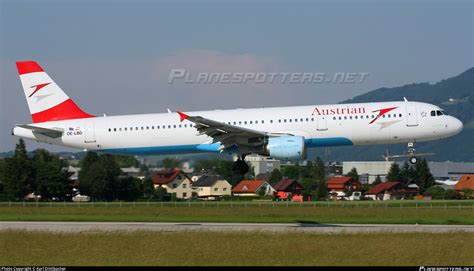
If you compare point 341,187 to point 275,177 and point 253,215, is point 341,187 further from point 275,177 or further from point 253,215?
point 253,215

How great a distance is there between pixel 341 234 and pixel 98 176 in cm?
3672

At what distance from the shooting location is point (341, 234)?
30.8m

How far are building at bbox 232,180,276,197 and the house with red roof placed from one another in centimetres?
759

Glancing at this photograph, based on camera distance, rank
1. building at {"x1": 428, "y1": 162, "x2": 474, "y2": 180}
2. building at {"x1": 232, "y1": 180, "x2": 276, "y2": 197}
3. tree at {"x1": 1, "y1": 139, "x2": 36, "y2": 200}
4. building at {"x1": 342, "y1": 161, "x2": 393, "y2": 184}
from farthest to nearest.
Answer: building at {"x1": 428, "y1": 162, "x2": 474, "y2": 180} < building at {"x1": 342, "y1": 161, "x2": 393, "y2": 184} < building at {"x1": 232, "y1": 180, "x2": 276, "y2": 197} < tree at {"x1": 1, "y1": 139, "x2": 36, "y2": 200}

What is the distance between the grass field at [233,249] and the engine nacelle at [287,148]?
32.4 ft

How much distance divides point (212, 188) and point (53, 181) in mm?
15551

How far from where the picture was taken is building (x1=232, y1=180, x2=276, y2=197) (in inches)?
3332

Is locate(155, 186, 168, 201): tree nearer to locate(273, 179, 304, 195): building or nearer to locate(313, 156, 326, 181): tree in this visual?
locate(273, 179, 304, 195): building

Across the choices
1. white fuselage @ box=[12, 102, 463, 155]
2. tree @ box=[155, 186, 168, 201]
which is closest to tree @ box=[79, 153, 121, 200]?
tree @ box=[155, 186, 168, 201]

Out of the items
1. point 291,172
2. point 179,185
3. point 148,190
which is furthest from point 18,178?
point 291,172

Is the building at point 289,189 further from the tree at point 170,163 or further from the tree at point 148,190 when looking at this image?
the tree at point 170,163

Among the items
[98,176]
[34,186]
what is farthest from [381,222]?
[34,186]

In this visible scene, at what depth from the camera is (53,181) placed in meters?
69.4

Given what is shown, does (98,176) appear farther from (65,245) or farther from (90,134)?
(65,245)
